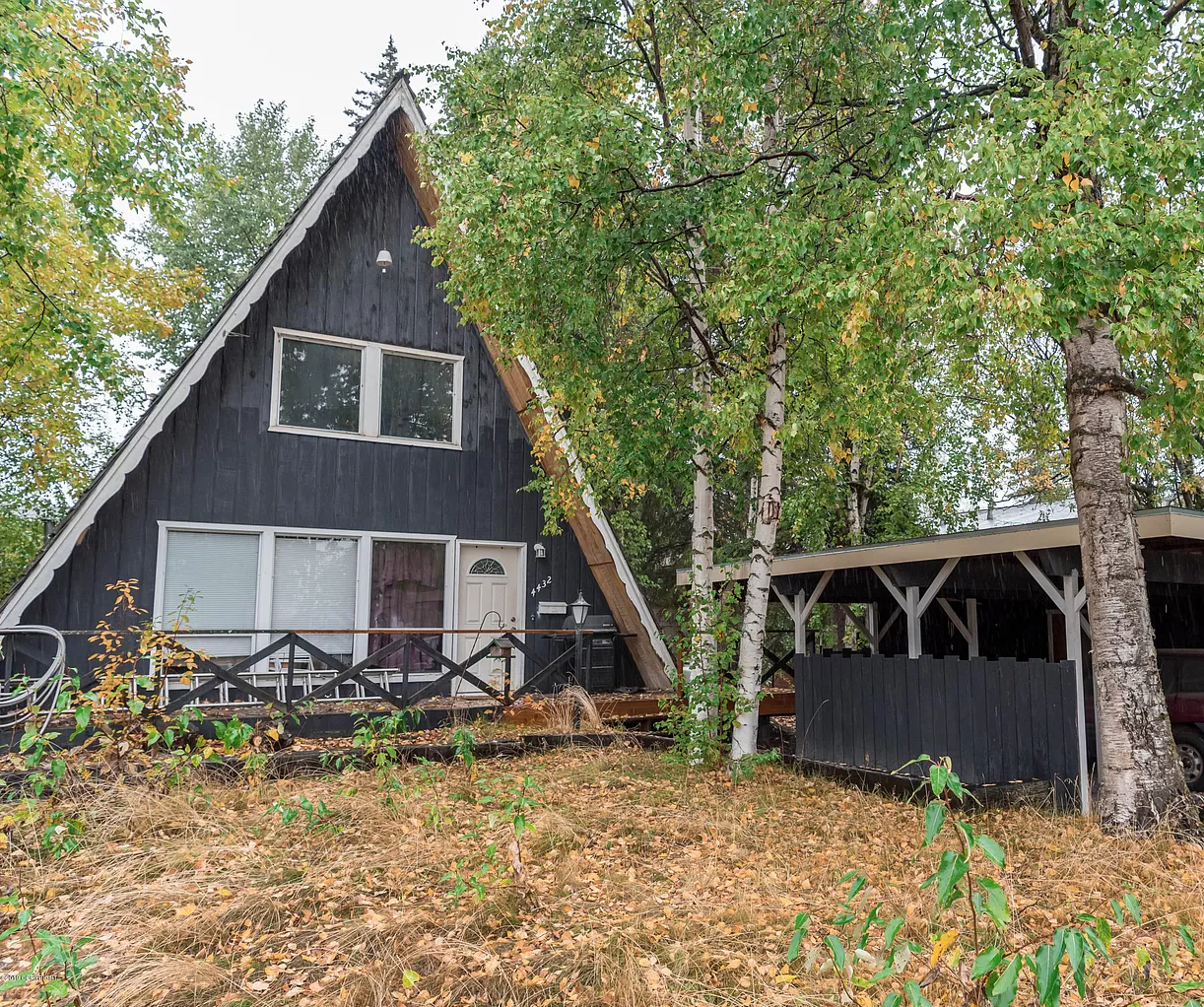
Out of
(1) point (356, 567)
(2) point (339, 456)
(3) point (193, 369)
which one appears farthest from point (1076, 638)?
(3) point (193, 369)

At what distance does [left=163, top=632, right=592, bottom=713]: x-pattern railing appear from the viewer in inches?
348

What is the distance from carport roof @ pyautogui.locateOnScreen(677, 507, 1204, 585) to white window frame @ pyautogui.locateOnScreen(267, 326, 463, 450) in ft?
15.7

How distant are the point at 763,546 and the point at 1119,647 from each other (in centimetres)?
287

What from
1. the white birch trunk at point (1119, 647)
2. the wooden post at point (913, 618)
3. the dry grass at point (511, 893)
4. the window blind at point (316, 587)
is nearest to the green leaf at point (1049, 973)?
the dry grass at point (511, 893)

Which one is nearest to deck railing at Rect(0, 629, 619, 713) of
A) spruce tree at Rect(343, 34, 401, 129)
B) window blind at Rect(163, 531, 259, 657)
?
window blind at Rect(163, 531, 259, 657)

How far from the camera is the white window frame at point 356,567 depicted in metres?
10.0

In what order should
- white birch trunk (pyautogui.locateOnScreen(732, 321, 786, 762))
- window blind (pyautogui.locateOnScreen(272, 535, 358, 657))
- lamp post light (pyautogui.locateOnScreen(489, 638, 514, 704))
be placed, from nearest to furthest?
1. white birch trunk (pyautogui.locateOnScreen(732, 321, 786, 762))
2. lamp post light (pyautogui.locateOnScreen(489, 638, 514, 704))
3. window blind (pyautogui.locateOnScreen(272, 535, 358, 657))

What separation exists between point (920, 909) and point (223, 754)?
19.2 feet

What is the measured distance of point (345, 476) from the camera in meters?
11.1

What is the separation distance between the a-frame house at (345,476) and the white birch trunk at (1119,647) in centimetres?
582

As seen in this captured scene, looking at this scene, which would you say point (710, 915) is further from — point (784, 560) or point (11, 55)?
point (11, 55)

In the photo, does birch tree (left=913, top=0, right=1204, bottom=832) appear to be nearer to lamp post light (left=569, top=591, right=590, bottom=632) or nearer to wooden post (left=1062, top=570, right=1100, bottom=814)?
wooden post (left=1062, top=570, right=1100, bottom=814)

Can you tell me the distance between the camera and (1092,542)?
6.60 m

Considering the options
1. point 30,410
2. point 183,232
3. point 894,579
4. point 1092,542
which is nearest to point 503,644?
point 894,579
